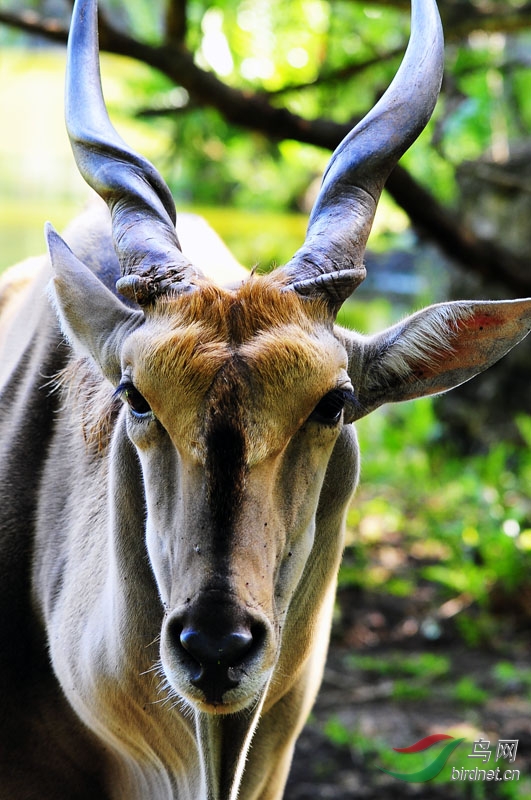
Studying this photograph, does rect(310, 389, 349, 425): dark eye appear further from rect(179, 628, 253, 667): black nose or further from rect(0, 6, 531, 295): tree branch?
rect(0, 6, 531, 295): tree branch

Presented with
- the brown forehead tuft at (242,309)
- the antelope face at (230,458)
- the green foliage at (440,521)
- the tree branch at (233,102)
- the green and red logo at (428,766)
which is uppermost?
the tree branch at (233,102)

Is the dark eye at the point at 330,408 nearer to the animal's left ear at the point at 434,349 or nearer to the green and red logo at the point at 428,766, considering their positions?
the animal's left ear at the point at 434,349

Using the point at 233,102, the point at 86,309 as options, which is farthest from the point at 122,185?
the point at 233,102

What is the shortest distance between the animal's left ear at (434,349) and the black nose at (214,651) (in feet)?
3.17

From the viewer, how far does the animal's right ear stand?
11.0 feet

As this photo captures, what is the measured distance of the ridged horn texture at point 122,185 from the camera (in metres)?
3.15

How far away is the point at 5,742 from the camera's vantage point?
395 cm

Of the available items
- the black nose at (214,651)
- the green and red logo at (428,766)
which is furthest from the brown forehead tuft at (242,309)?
the green and red logo at (428,766)

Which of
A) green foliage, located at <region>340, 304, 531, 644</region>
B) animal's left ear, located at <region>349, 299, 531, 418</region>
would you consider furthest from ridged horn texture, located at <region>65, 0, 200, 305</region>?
green foliage, located at <region>340, 304, 531, 644</region>

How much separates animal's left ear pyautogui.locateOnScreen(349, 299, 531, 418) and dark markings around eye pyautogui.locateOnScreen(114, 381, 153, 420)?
0.70 metres

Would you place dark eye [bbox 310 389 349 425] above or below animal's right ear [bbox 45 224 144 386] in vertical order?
below

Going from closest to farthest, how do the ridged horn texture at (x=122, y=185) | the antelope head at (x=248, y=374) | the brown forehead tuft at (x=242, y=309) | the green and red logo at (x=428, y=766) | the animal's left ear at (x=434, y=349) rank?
the antelope head at (x=248, y=374), the brown forehead tuft at (x=242, y=309), the ridged horn texture at (x=122, y=185), the animal's left ear at (x=434, y=349), the green and red logo at (x=428, y=766)

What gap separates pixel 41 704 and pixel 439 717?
322 centimetres

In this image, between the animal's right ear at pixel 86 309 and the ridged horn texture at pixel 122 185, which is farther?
the animal's right ear at pixel 86 309
